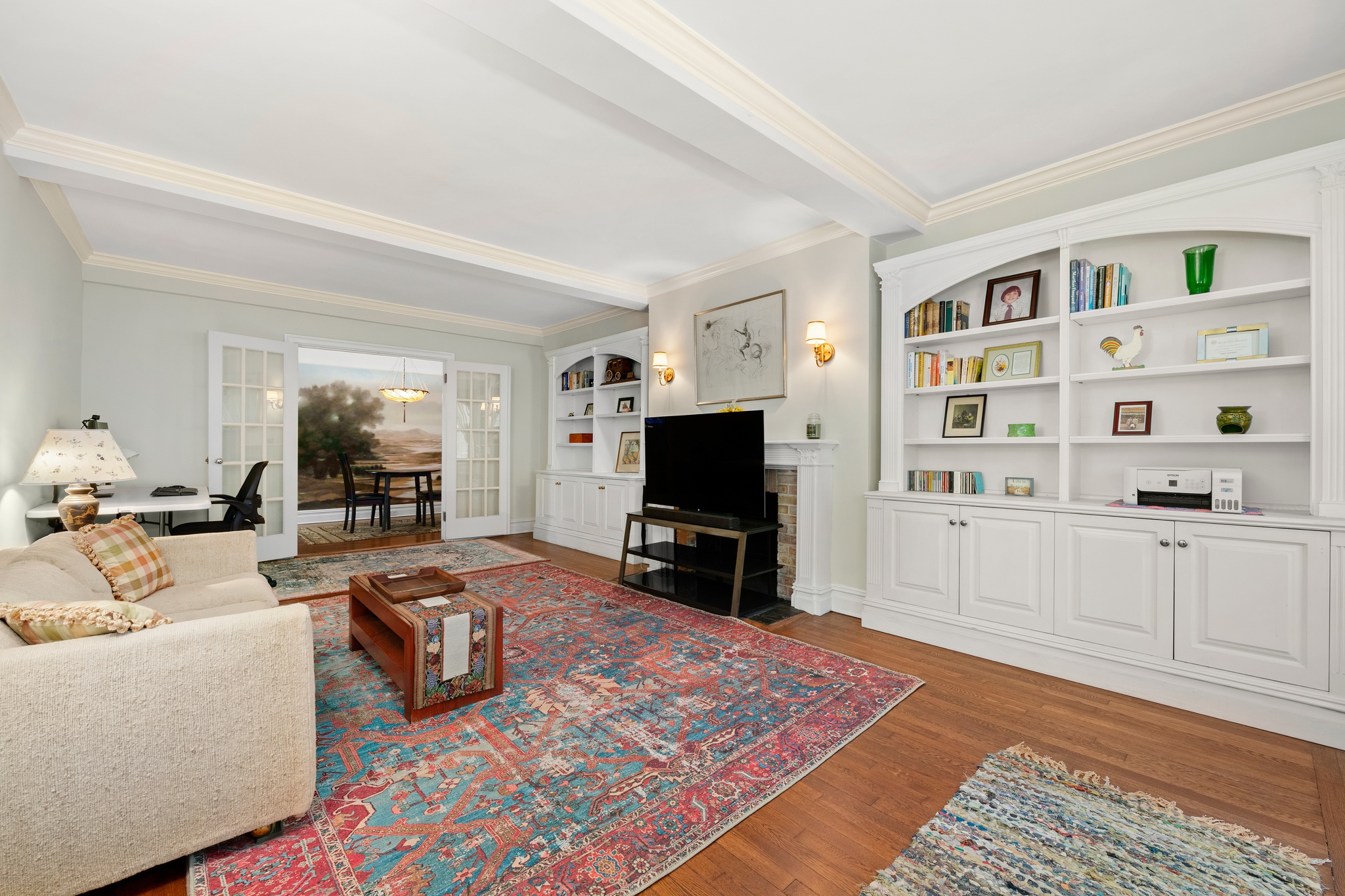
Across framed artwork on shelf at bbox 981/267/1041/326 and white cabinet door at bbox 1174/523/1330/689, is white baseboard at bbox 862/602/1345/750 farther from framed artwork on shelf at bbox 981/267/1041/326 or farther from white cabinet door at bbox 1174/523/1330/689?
framed artwork on shelf at bbox 981/267/1041/326

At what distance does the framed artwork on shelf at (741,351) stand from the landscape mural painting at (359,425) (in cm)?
540

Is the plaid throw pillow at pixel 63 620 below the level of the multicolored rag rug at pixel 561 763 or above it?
above

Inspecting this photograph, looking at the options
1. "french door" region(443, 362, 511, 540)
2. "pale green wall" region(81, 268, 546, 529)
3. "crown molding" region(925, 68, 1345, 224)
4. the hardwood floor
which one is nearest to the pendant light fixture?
"french door" region(443, 362, 511, 540)

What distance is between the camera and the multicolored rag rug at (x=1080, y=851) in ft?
4.94

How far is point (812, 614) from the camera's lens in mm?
3828

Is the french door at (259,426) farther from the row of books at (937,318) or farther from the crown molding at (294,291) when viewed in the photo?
the row of books at (937,318)

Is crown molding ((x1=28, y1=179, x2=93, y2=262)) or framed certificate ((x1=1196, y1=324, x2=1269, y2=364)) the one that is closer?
framed certificate ((x1=1196, y1=324, x2=1269, y2=364))

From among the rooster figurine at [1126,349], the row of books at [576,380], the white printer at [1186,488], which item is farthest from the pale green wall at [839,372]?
the row of books at [576,380]

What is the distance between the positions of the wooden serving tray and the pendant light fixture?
5926 mm

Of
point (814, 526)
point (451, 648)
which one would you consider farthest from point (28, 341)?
point (814, 526)

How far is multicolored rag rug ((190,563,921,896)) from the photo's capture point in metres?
1.53

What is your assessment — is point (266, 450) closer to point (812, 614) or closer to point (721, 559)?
point (721, 559)

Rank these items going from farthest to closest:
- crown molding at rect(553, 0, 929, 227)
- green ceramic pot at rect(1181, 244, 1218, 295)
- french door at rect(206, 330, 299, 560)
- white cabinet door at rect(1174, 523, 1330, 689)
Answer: french door at rect(206, 330, 299, 560), green ceramic pot at rect(1181, 244, 1218, 295), white cabinet door at rect(1174, 523, 1330, 689), crown molding at rect(553, 0, 929, 227)

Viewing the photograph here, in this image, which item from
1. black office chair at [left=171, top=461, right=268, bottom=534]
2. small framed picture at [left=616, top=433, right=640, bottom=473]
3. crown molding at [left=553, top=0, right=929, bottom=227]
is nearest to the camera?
crown molding at [left=553, top=0, right=929, bottom=227]
